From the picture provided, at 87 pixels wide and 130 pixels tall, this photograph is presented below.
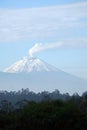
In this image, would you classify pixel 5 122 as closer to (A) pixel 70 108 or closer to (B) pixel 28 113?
(B) pixel 28 113

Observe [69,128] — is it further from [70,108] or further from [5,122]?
[5,122]

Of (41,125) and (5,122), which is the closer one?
(41,125)

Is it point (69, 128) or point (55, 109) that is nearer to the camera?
point (69, 128)

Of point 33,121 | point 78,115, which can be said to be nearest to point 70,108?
point 78,115

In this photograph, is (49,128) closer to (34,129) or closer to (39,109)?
(34,129)

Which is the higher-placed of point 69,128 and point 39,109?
point 39,109

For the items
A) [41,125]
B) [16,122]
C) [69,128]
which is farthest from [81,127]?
[16,122]
